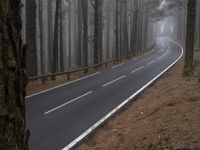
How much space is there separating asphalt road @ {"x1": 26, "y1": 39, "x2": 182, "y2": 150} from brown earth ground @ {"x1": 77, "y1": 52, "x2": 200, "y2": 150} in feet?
2.01

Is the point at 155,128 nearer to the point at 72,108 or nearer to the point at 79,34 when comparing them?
the point at 72,108

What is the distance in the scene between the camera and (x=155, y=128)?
10094mm

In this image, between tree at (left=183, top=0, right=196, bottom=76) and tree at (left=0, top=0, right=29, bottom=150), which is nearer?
tree at (left=0, top=0, right=29, bottom=150)

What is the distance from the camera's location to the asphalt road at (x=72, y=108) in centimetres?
1100

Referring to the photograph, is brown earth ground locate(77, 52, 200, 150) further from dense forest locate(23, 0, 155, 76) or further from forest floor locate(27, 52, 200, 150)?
dense forest locate(23, 0, 155, 76)

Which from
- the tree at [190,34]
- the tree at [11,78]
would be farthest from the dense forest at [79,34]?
the tree at [11,78]

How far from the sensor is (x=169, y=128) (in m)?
9.34

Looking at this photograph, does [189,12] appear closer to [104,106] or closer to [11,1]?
[104,106]

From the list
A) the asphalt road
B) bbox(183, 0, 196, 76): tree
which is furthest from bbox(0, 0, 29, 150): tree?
bbox(183, 0, 196, 76): tree

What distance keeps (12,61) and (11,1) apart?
369mm

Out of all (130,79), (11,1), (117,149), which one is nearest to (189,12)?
(130,79)

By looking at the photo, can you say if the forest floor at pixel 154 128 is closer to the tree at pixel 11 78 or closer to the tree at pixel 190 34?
the tree at pixel 190 34

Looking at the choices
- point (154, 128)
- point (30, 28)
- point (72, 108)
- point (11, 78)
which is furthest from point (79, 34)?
point (11, 78)

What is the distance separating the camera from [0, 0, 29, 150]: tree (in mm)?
2215
